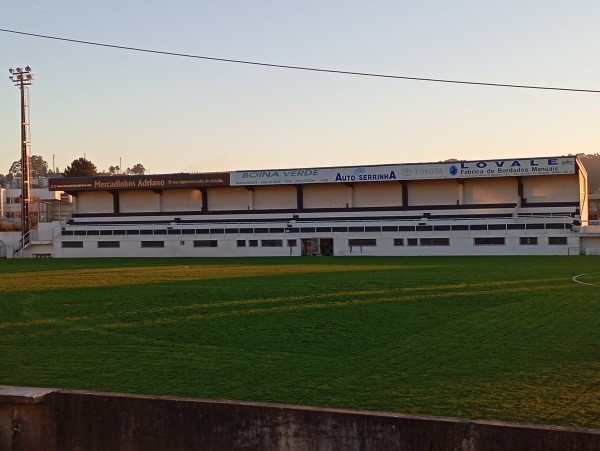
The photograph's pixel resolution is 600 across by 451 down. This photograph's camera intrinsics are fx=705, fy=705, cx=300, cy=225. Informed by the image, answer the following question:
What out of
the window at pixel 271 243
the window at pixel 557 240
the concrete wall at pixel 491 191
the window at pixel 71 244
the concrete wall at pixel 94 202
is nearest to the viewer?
the window at pixel 557 240

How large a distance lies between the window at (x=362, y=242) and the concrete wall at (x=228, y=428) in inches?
2176

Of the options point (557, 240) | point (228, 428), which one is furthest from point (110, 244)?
point (228, 428)

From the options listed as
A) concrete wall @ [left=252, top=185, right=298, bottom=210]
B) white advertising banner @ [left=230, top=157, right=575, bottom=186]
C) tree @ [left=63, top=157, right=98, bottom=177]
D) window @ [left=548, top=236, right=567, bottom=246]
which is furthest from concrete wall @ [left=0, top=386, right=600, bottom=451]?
tree @ [left=63, top=157, right=98, bottom=177]

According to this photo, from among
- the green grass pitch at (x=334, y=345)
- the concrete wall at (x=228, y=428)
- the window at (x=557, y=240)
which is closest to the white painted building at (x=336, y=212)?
the window at (x=557, y=240)

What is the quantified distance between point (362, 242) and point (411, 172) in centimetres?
983

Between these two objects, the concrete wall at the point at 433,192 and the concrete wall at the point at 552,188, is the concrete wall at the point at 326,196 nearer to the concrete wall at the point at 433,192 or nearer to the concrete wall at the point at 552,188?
the concrete wall at the point at 433,192

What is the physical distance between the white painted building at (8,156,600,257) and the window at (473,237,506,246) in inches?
3.4

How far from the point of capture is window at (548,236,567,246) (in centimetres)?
5769

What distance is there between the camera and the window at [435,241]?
61.4 metres

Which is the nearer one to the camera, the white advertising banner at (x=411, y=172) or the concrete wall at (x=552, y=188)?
the white advertising banner at (x=411, y=172)

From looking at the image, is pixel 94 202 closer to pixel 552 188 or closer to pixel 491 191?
pixel 491 191

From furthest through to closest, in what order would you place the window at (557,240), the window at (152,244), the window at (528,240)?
the window at (152,244)
the window at (528,240)
the window at (557,240)

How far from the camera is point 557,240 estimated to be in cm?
5794

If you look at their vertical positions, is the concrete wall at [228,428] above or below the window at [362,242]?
below
